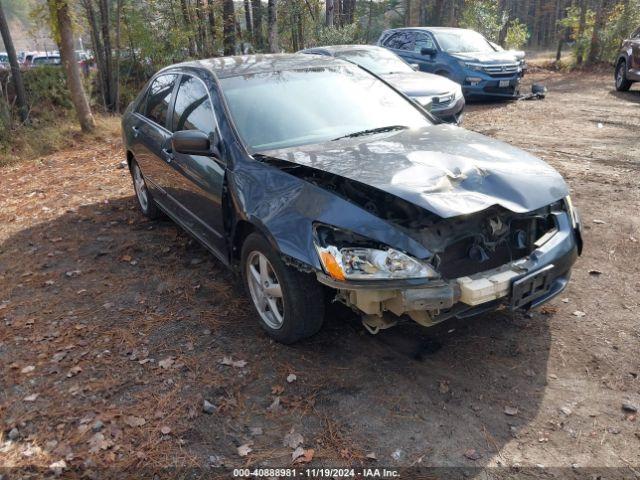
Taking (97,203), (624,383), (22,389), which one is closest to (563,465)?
(624,383)

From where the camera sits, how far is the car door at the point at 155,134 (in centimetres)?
502

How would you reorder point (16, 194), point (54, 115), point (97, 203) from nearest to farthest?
point (97, 203), point (16, 194), point (54, 115)

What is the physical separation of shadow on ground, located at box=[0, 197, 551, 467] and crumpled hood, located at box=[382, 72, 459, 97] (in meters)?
5.72

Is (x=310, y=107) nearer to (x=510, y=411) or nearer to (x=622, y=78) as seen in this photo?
(x=510, y=411)

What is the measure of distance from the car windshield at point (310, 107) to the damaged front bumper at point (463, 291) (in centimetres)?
146

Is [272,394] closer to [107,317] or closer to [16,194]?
[107,317]

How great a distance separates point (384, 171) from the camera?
10.6 feet

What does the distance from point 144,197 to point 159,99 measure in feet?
4.28

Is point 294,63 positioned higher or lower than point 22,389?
higher

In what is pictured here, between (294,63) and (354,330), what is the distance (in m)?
2.44

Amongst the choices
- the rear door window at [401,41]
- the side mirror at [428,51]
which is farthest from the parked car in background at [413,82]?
the rear door window at [401,41]

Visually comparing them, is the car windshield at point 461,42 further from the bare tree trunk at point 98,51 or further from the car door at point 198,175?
the car door at point 198,175

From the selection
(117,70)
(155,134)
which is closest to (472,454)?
(155,134)

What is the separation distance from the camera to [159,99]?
5328mm
